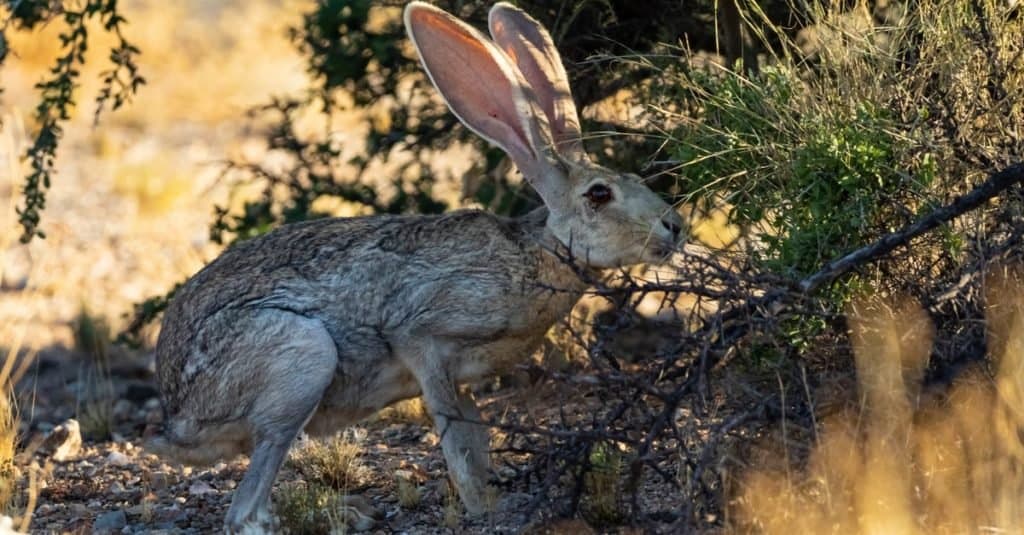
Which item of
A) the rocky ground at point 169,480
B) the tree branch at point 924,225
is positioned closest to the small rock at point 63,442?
the rocky ground at point 169,480

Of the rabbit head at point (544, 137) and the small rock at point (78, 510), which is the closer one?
the rabbit head at point (544, 137)

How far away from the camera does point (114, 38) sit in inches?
664

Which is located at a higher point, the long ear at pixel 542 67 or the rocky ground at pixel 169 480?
the long ear at pixel 542 67

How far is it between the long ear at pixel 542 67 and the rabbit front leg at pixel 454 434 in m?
1.12

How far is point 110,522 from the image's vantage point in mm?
6016

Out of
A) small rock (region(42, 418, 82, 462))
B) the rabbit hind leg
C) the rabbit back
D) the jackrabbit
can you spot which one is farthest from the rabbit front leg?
small rock (region(42, 418, 82, 462))

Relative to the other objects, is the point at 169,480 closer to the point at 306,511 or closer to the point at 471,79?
the point at 306,511

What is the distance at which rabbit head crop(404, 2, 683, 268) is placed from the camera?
5957 millimetres

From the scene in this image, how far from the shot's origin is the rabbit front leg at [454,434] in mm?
5867

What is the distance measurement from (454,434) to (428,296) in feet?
2.03

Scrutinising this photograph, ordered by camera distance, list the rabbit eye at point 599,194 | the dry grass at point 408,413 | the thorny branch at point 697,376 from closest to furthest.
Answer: the thorny branch at point 697,376 < the rabbit eye at point 599,194 < the dry grass at point 408,413

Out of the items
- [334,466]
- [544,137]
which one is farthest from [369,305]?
[544,137]

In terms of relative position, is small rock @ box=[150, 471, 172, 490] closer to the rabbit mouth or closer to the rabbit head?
the rabbit head

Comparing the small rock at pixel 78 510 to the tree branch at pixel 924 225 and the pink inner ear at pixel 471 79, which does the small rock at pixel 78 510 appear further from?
the tree branch at pixel 924 225
